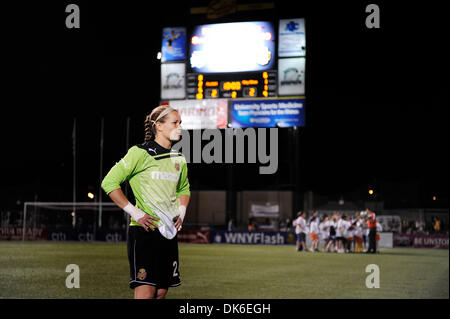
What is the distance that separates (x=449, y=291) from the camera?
29.2 m

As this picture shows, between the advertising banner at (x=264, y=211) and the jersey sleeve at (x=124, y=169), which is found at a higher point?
the jersey sleeve at (x=124, y=169)

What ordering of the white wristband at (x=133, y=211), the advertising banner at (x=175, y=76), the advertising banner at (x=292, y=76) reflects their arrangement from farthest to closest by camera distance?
1. the advertising banner at (x=292, y=76)
2. the advertising banner at (x=175, y=76)
3. the white wristband at (x=133, y=211)

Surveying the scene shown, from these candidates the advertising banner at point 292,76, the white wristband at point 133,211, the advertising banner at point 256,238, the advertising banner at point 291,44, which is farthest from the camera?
the advertising banner at point 256,238

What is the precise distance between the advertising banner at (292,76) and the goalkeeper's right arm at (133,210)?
43558mm

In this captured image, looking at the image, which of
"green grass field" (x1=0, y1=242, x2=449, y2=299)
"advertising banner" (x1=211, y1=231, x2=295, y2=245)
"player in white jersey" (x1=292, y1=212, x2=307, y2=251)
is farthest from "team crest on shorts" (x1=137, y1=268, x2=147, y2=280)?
"advertising banner" (x1=211, y1=231, x2=295, y2=245)

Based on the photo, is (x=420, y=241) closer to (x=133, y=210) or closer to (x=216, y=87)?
(x=216, y=87)

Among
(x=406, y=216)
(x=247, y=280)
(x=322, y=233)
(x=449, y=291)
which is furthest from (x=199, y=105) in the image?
(x=406, y=216)

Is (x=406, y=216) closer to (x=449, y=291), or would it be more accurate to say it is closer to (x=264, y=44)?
(x=449, y=291)

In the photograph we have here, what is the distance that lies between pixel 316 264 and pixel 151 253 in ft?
123

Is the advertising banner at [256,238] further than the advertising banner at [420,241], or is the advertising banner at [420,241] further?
the advertising banner at [420,241]

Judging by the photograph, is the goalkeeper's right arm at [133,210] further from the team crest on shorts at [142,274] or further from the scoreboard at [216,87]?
the scoreboard at [216,87]

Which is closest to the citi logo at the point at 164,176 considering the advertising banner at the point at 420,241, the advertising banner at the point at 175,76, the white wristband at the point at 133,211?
the white wristband at the point at 133,211

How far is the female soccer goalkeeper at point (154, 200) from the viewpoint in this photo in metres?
1.66

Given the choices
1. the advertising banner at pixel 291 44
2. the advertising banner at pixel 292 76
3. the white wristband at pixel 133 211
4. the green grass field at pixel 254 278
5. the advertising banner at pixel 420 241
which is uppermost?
the advertising banner at pixel 291 44
